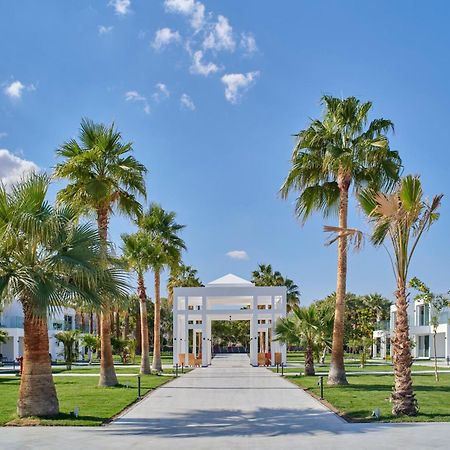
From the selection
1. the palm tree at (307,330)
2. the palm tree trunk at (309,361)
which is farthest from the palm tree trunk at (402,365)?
the palm tree trunk at (309,361)

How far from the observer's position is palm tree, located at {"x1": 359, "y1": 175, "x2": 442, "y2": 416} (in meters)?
15.9

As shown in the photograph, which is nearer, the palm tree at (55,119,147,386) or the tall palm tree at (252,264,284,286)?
the palm tree at (55,119,147,386)

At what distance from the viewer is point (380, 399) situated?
64.8 feet

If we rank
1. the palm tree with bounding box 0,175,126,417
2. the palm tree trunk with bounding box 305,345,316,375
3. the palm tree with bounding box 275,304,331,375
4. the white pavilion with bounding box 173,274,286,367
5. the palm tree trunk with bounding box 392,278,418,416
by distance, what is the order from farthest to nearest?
1. the white pavilion with bounding box 173,274,286,367
2. the palm tree trunk with bounding box 305,345,316,375
3. the palm tree with bounding box 275,304,331,375
4. the palm tree trunk with bounding box 392,278,418,416
5. the palm tree with bounding box 0,175,126,417

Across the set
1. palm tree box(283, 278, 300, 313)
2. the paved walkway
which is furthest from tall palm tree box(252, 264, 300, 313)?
the paved walkway

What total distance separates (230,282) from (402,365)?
33.5 m

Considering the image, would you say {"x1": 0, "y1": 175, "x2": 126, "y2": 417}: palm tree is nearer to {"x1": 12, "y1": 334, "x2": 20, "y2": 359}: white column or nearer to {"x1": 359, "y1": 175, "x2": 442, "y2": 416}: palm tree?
{"x1": 359, "y1": 175, "x2": 442, "y2": 416}: palm tree

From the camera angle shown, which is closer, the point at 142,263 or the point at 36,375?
the point at 36,375

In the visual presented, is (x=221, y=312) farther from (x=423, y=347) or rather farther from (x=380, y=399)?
(x=423, y=347)

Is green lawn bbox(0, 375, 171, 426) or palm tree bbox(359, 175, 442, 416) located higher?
palm tree bbox(359, 175, 442, 416)

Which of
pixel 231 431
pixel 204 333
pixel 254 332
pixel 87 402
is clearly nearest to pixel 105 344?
pixel 87 402

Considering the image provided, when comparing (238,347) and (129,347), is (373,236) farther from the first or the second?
(238,347)

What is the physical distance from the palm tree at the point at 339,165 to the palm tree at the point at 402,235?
7713 millimetres

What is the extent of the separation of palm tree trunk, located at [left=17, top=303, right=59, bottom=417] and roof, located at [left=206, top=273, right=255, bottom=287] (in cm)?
3301
